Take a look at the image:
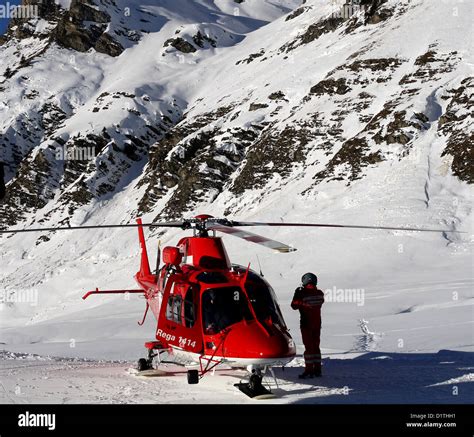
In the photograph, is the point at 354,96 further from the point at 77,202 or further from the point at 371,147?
the point at 77,202

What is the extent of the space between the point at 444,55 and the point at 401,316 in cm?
3713

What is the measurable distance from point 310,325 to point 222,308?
6.07 ft

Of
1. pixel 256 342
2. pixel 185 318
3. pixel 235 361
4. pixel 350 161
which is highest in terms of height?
pixel 350 161

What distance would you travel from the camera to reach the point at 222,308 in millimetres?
9336

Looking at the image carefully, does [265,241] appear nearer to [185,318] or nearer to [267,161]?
[185,318]

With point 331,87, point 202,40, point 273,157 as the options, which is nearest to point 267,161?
point 273,157

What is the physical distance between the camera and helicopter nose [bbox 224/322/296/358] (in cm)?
859

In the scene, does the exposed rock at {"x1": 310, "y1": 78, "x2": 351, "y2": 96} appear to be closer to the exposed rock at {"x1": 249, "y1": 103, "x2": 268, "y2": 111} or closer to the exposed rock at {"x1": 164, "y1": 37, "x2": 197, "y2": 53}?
the exposed rock at {"x1": 249, "y1": 103, "x2": 268, "y2": 111}

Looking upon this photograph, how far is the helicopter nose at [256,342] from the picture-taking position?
8594 millimetres

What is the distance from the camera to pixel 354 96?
52.4m

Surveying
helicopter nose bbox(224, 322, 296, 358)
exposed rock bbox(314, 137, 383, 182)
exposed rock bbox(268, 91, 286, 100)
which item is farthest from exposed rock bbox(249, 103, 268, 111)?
helicopter nose bbox(224, 322, 296, 358)

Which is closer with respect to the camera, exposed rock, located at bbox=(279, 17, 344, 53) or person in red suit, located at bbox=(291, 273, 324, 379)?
person in red suit, located at bbox=(291, 273, 324, 379)

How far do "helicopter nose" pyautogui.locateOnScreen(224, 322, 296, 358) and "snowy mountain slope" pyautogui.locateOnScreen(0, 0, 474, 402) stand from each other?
5350mm

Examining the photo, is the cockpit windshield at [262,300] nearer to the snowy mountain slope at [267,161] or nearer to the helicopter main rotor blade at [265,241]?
the helicopter main rotor blade at [265,241]
